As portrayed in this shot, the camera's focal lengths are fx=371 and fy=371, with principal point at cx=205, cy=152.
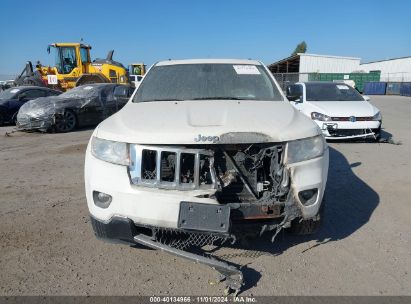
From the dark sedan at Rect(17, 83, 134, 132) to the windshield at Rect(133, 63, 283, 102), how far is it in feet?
21.3

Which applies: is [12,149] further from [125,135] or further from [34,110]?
[125,135]

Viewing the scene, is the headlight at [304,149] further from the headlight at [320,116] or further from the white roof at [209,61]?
the headlight at [320,116]

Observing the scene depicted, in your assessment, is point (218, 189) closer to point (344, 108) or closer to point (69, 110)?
point (344, 108)

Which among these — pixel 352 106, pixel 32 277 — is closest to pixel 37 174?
pixel 32 277

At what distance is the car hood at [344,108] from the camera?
8625mm

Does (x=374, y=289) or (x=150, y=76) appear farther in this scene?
(x=150, y=76)

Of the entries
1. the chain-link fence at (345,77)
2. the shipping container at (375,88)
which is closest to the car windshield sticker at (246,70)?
the chain-link fence at (345,77)

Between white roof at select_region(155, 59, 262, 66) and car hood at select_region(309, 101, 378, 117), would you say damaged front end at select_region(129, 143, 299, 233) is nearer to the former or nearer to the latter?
white roof at select_region(155, 59, 262, 66)

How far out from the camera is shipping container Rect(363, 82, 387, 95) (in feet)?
127

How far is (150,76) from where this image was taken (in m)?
4.62

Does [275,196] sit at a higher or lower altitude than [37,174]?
higher

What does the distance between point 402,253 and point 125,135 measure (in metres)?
2.66

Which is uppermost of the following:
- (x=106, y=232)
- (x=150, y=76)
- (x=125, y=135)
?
(x=150, y=76)

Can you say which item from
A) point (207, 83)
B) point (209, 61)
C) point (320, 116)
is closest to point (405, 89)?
point (320, 116)
